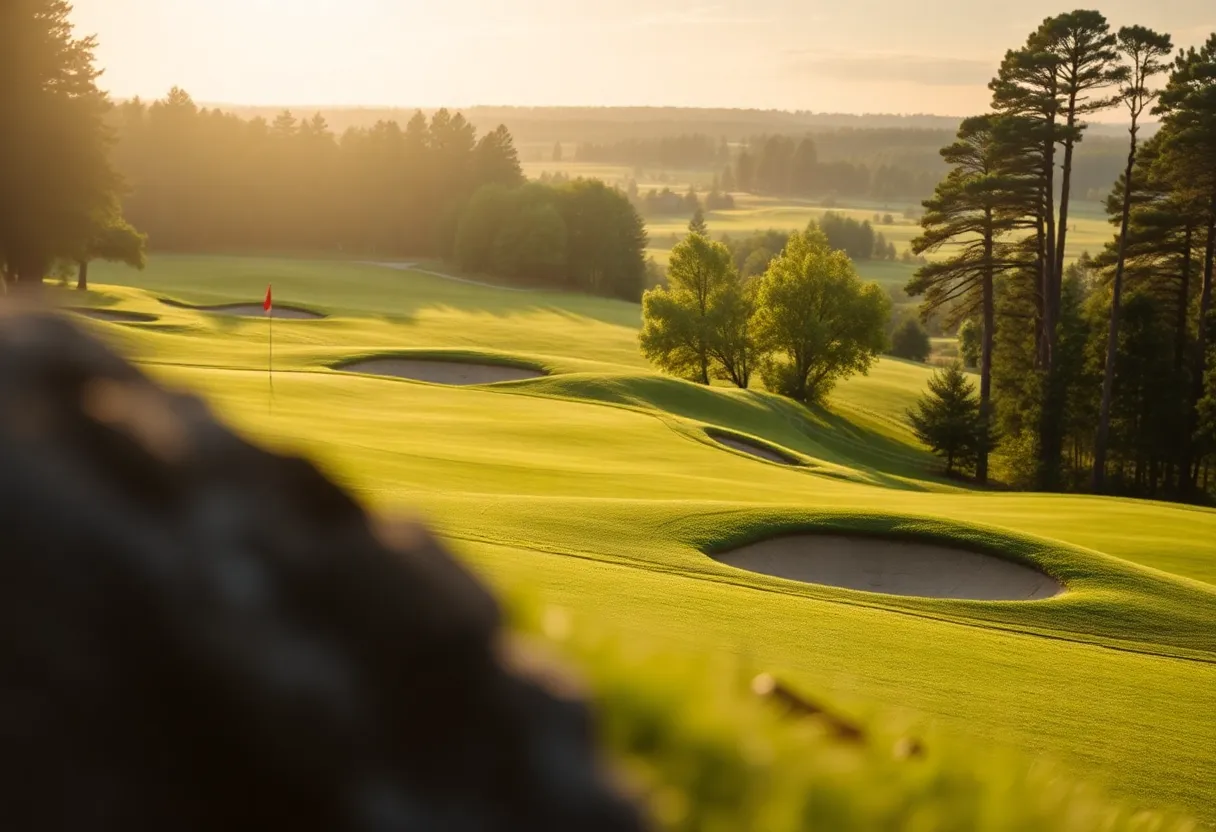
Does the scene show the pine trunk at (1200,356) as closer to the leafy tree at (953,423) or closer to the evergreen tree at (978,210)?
the evergreen tree at (978,210)

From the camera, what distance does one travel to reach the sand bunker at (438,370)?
3572cm

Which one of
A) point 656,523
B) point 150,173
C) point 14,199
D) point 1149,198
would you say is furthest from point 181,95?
point 656,523

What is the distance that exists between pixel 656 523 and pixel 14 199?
3075 centimetres

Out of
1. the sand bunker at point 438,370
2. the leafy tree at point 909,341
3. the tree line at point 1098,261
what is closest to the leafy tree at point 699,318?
the tree line at point 1098,261

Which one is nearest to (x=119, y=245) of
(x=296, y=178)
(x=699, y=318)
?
(x=699, y=318)

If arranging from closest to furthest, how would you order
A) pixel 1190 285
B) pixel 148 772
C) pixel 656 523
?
pixel 148 772 < pixel 656 523 < pixel 1190 285

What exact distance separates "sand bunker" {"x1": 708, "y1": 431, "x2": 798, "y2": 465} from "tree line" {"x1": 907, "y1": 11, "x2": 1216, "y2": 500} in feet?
50.5

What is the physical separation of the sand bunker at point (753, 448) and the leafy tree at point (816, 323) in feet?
71.0

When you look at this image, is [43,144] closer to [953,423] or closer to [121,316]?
[121,316]

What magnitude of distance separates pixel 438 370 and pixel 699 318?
20.6 meters

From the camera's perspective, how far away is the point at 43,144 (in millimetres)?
36125

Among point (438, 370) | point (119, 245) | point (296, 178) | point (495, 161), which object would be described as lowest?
point (438, 370)

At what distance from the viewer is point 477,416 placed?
25453mm

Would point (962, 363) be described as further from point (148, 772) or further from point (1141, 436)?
point (148, 772)
